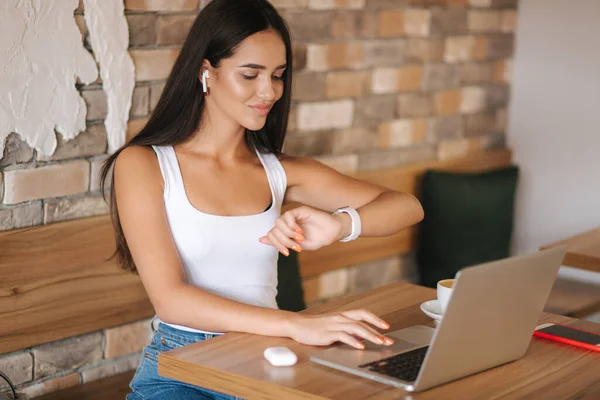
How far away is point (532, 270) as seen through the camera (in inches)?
58.1

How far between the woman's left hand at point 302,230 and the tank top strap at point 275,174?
0.33 metres

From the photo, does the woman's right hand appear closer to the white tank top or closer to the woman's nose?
the white tank top

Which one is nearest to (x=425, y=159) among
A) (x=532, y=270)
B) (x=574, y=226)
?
(x=574, y=226)

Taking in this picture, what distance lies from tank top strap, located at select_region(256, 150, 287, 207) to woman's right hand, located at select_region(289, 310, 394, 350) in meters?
0.56

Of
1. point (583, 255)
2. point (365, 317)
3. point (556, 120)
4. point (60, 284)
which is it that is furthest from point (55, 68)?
point (556, 120)

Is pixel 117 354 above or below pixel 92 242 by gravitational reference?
below

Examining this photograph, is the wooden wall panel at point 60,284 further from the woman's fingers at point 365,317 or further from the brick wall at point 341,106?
the woman's fingers at point 365,317

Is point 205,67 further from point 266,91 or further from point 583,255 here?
point 583,255

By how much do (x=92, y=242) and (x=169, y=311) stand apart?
1.98 ft

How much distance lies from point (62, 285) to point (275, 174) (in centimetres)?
60

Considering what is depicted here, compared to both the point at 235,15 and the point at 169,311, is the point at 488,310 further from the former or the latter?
the point at 235,15

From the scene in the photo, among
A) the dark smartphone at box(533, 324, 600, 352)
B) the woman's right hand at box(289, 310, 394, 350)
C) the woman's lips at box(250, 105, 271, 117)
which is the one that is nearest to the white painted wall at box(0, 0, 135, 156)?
the woman's lips at box(250, 105, 271, 117)

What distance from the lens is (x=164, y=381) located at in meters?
1.82

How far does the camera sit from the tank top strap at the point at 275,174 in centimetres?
216
